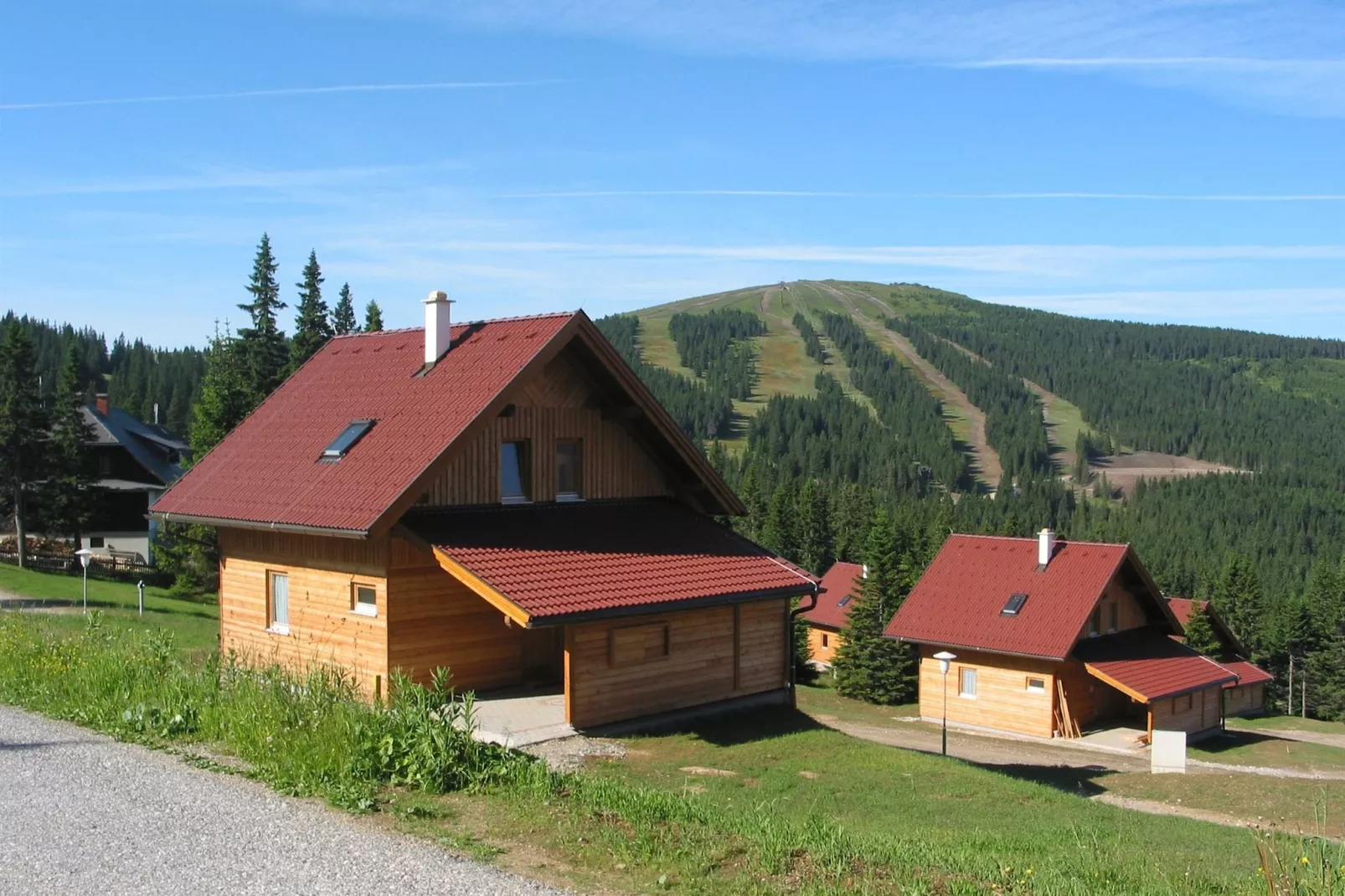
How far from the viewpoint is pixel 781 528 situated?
88438mm

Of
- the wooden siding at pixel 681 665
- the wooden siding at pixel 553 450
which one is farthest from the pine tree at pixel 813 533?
the wooden siding at pixel 681 665

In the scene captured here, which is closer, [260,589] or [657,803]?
[657,803]

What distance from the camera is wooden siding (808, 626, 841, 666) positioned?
6669cm

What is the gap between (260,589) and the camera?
19.1m

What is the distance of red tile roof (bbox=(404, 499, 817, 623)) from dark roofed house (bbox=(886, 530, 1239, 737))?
17.4 m

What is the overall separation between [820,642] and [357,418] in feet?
173

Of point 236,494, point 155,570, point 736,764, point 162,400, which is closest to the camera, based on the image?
point 736,764

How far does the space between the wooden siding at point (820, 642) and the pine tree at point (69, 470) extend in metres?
38.5

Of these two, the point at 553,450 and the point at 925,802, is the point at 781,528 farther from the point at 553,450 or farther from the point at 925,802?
the point at 925,802

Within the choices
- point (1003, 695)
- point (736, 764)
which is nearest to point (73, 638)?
point (736, 764)

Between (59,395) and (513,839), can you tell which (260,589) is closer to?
(513,839)

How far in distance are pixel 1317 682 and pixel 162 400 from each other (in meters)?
121

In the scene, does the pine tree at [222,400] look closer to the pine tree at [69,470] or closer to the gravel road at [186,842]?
the pine tree at [69,470]

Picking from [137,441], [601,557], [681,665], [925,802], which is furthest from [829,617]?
[925,802]
